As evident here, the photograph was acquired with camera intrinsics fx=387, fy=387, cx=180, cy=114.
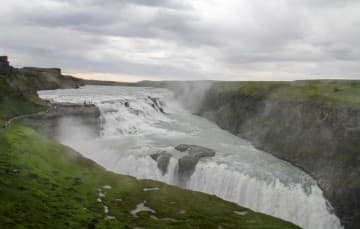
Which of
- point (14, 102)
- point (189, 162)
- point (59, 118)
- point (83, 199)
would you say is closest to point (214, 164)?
point (189, 162)

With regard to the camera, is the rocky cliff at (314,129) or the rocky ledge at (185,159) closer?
the rocky cliff at (314,129)

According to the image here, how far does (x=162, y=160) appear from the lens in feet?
208

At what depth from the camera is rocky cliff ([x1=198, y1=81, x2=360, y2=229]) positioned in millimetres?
54250

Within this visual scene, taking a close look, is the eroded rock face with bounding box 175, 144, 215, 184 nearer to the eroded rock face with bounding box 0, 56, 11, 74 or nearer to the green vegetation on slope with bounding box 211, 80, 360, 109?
the green vegetation on slope with bounding box 211, 80, 360, 109

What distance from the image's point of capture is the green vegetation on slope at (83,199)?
3588 centimetres

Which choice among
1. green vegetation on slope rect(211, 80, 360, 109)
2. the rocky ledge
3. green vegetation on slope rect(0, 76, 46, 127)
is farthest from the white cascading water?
green vegetation on slope rect(211, 80, 360, 109)

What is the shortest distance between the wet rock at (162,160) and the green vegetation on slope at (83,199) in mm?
10287

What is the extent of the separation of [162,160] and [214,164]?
8.71m

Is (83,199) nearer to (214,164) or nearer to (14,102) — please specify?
(214,164)

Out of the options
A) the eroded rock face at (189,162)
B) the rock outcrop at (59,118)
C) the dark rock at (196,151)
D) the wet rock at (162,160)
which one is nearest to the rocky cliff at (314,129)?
the dark rock at (196,151)

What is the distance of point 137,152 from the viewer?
2650 inches

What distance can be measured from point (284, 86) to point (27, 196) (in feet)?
236

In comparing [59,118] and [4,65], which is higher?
[4,65]

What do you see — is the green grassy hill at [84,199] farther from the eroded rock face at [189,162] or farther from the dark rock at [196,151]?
the dark rock at [196,151]
